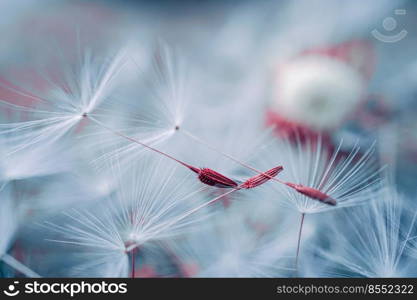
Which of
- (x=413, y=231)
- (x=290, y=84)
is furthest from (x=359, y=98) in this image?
(x=413, y=231)

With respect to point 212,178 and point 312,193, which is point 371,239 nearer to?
point 312,193

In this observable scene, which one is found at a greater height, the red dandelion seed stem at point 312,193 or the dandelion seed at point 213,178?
the dandelion seed at point 213,178

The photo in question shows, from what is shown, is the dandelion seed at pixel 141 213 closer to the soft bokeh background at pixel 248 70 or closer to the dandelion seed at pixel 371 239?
the soft bokeh background at pixel 248 70

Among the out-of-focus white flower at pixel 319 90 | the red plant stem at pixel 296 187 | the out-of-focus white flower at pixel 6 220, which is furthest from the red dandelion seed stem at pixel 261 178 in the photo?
the out-of-focus white flower at pixel 6 220

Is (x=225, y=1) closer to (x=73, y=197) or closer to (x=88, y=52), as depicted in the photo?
(x=88, y=52)

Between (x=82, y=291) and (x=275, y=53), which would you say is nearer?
(x=82, y=291)
